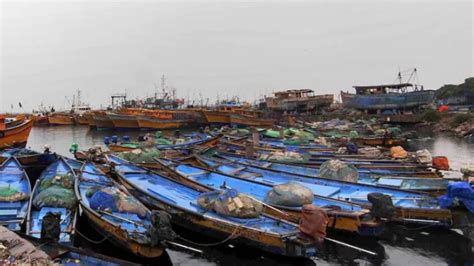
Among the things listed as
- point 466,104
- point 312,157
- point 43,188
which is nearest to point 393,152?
point 312,157

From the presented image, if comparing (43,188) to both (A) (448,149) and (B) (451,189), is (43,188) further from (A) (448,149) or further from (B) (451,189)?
(A) (448,149)

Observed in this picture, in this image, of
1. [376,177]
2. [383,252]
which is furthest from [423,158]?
[383,252]

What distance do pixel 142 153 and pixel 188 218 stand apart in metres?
10.5

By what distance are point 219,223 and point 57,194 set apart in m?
5.44

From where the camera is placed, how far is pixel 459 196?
11.5m

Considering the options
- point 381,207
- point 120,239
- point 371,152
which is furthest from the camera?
point 371,152

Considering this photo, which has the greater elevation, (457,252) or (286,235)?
(286,235)

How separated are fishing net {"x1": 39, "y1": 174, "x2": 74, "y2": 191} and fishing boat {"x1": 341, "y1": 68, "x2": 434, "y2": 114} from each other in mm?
45628

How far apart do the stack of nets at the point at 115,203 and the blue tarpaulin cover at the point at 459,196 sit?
8755mm

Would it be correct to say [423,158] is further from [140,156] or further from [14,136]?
[14,136]

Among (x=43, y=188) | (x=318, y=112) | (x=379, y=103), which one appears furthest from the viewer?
(x=318, y=112)

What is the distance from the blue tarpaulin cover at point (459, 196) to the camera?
1125 centimetres

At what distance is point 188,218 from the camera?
11953 mm

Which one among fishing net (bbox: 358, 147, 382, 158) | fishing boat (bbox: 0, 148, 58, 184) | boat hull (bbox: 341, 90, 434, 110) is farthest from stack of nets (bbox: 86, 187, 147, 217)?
boat hull (bbox: 341, 90, 434, 110)
